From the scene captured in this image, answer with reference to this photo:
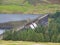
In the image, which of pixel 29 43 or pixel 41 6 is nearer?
pixel 29 43

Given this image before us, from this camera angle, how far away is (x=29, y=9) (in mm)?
16672

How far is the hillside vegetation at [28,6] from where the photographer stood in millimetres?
16344

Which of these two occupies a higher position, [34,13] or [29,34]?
[34,13]

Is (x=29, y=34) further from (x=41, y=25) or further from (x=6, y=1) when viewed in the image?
(x=6, y=1)

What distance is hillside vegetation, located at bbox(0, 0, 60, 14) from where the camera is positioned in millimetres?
16344

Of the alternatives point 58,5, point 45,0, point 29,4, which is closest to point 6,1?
point 29,4

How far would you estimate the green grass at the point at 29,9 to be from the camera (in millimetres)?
16266

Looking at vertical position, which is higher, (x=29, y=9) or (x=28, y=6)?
(x=28, y=6)

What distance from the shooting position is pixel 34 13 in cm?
1631

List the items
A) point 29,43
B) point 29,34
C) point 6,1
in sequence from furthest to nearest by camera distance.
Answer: point 6,1 → point 29,34 → point 29,43

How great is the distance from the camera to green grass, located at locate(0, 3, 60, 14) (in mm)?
16266

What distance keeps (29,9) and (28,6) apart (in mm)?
270

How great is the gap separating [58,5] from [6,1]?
4.15 metres

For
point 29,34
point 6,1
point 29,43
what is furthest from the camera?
point 6,1
